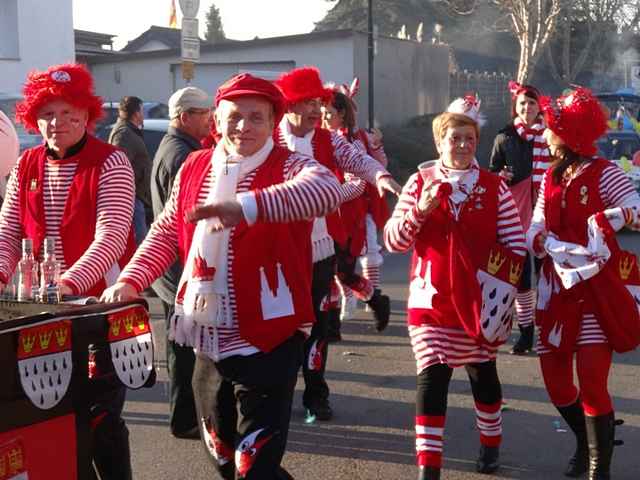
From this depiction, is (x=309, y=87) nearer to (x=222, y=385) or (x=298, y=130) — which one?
(x=298, y=130)

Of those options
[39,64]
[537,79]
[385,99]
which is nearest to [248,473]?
[39,64]

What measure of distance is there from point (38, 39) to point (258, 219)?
22.9 metres

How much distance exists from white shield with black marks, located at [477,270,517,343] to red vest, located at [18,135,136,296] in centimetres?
172

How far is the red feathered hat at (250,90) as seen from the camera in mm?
3469

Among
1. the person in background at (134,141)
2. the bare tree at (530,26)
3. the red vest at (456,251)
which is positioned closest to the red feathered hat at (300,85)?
the red vest at (456,251)

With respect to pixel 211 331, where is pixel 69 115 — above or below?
above

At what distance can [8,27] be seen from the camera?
24.0 m

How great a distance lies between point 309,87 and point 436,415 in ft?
7.08

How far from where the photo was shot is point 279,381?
11.6ft

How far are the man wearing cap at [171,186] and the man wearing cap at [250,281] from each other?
6.23ft

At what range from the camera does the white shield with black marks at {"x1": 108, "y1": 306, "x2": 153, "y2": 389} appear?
11.5 feet

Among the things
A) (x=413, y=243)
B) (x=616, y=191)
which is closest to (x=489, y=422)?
(x=413, y=243)

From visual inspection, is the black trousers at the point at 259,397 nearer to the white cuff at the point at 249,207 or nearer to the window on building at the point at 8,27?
the white cuff at the point at 249,207

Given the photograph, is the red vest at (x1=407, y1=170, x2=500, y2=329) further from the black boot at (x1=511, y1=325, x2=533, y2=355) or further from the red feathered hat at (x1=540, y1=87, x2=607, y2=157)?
the black boot at (x1=511, y1=325, x2=533, y2=355)
